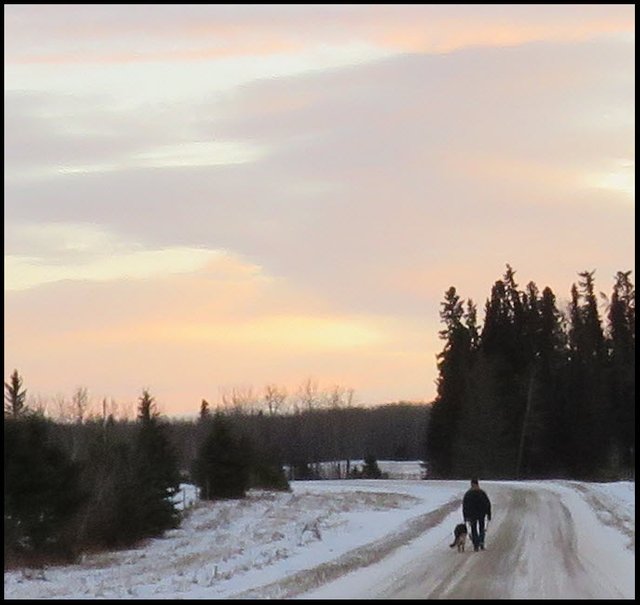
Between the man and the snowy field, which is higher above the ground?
the man

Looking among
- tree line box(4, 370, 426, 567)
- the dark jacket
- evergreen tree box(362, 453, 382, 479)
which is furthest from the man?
evergreen tree box(362, 453, 382, 479)

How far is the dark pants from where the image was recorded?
26.6 metres

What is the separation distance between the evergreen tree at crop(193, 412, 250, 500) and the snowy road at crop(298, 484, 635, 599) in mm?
18939

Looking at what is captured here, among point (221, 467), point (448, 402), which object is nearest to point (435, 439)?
point (448, 402)

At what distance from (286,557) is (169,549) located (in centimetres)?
939

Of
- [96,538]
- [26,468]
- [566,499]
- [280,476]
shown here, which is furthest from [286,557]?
[280,476]

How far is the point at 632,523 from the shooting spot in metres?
34.2

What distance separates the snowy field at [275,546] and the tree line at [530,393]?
34.6 m

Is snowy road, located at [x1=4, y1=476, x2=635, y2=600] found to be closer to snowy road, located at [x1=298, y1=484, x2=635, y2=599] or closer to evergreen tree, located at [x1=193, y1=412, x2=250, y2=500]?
snowy road, located at [x1=298, y1=484, x2=635, y2=599]

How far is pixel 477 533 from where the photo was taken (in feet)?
88.6

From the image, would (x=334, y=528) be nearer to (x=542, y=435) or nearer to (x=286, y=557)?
(x=286, y=557)

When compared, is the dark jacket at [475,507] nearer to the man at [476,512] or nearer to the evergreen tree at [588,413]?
the man at [476,512]

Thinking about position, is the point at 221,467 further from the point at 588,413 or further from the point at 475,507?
the point at 588,413

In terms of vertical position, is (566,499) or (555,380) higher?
(555,380)
